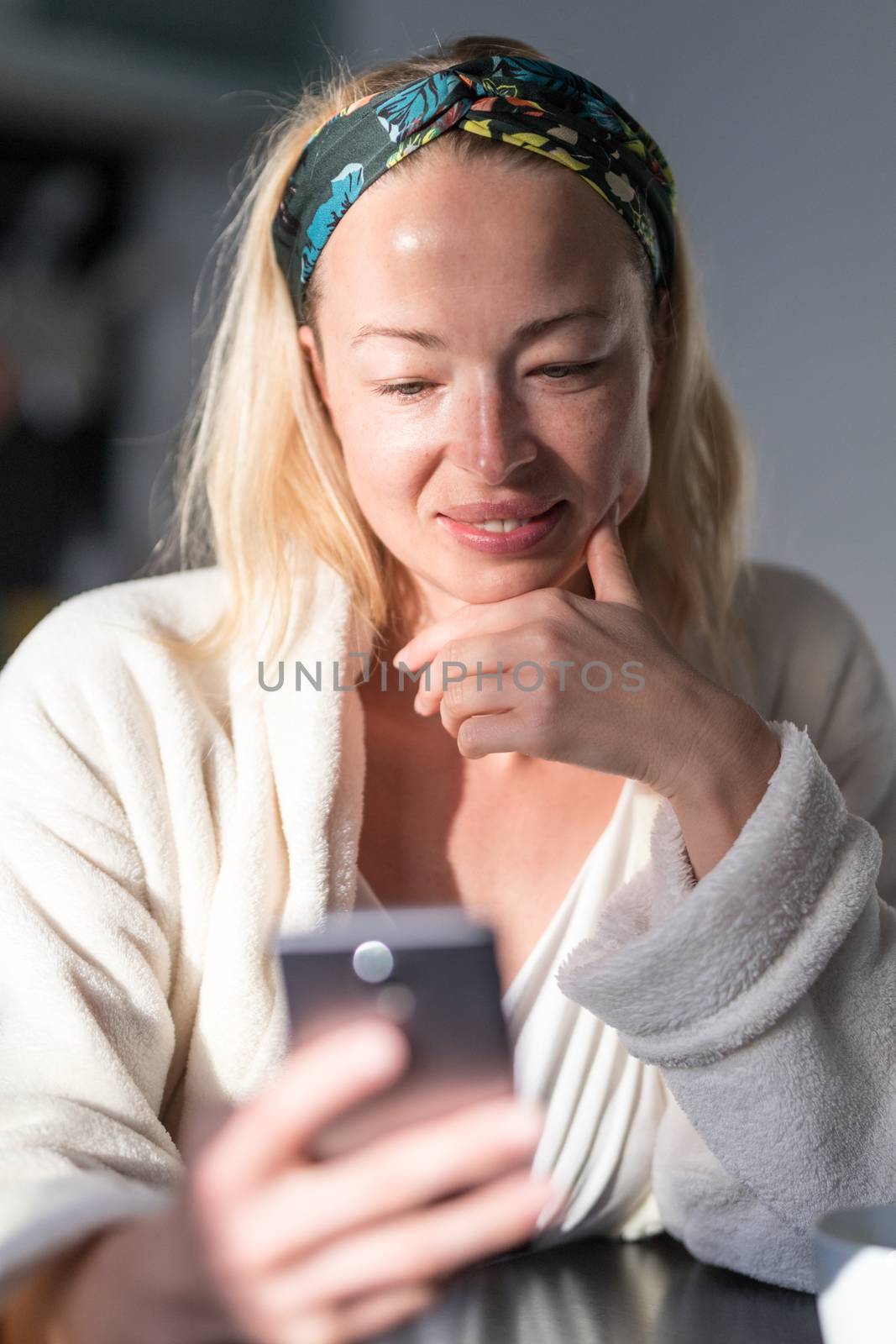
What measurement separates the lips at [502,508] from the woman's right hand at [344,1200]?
351 millimetres

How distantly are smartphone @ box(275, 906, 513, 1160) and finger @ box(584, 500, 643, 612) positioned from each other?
0.28 metres

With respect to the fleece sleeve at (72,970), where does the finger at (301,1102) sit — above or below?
above

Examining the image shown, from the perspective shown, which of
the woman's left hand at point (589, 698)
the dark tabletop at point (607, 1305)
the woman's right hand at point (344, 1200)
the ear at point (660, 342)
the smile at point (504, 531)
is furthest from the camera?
the ear at point (660, 342)

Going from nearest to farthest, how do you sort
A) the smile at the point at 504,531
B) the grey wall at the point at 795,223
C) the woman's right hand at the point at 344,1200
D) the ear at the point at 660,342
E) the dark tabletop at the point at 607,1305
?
the woman's right hand at the point at 344,1200
the dark tabletop at the point at 607,1305
the smile at the point at 504,531
the ear at the point at 660,342
the grey wall at the point at 795,223

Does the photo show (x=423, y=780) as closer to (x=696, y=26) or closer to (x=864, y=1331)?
(x=864, y=1331)

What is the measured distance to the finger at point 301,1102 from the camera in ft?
1.42

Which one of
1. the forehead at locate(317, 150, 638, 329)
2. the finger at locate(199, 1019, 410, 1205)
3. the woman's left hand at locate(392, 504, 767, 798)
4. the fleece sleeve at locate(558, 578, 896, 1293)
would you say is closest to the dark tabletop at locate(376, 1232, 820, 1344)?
the fleece sleeve at locate(558, 578, 896, 1293)

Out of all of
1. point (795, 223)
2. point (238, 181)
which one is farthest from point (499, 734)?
point (238, 181)

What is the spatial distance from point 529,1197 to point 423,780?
0.40 meters

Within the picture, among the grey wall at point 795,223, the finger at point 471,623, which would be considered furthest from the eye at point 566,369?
the grey wall at point 795,223

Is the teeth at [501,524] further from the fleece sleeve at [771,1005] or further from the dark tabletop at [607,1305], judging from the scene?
the dark tabletop at [607,1305]

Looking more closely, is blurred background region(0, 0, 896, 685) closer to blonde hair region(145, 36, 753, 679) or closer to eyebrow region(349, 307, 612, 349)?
blonde hair region(145, 36, 753, 679)

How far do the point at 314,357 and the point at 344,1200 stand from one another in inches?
22.2

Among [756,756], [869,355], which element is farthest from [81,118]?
[756,756]
